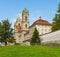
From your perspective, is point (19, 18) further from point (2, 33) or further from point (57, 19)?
point (2, 33)

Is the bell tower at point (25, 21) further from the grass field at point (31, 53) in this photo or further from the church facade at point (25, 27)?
the grass field at point (31, 53)

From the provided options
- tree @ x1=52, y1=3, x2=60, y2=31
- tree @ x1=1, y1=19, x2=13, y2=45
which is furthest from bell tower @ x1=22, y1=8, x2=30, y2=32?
tree @ x1=1, y1=19, x2=13, y2=45

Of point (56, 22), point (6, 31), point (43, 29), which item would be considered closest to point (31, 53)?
point (6, 31)

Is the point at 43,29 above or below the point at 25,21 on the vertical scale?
below

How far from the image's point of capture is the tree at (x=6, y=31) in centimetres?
7012

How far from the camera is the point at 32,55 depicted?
25.6 metres

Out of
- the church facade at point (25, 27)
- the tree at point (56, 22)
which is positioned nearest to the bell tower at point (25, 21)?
the church facade at point (25, 27)

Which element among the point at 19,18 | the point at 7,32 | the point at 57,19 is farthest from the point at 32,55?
the point at 19,18

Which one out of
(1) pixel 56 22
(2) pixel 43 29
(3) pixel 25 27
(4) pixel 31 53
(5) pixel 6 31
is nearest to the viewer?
(4) pixel 31 53

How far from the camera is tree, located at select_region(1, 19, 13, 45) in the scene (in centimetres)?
7012

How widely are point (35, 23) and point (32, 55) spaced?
127 metres

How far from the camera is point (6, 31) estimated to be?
6994 cm

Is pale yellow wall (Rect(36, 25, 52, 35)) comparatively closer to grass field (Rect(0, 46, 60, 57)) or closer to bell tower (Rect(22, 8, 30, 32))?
bell tower (Rect(22, 8, 30, 32))

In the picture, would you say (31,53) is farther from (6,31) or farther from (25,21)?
(25,21)
